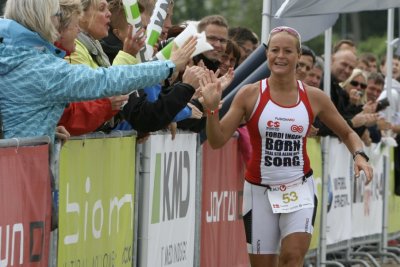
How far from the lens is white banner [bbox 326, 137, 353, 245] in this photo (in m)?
14.4

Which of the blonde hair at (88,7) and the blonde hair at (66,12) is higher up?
the blonde hair at (88,7)

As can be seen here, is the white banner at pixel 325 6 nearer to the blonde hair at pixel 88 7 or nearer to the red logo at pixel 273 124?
the red logo at pixel 273 124

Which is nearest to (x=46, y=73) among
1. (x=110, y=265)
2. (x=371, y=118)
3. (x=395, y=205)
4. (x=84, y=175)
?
(x=84, y=175)

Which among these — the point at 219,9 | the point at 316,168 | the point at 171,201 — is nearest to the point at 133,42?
the point at 171,201

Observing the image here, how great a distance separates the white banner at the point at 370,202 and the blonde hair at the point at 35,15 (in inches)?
356

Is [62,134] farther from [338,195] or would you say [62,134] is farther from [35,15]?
[338,195]

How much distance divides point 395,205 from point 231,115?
881 centimetres

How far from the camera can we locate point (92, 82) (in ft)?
22.9

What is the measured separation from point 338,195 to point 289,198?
5.09 m

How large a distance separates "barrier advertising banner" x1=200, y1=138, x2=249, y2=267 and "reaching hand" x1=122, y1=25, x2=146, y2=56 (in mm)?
2672

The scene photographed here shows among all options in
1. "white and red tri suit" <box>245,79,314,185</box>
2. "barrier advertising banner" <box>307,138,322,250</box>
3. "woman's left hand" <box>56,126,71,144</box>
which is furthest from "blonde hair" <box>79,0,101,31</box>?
"barrier advertising banner" <box>307,138,322,250</box>

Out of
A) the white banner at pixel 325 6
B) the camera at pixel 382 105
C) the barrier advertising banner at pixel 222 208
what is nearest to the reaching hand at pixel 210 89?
the barrier advertising banner at pixel 222 208

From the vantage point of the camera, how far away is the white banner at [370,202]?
1568 cm

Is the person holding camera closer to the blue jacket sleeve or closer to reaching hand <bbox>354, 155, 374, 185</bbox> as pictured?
reaching hand <bbox>354, 155, 374, 185</bbox>
